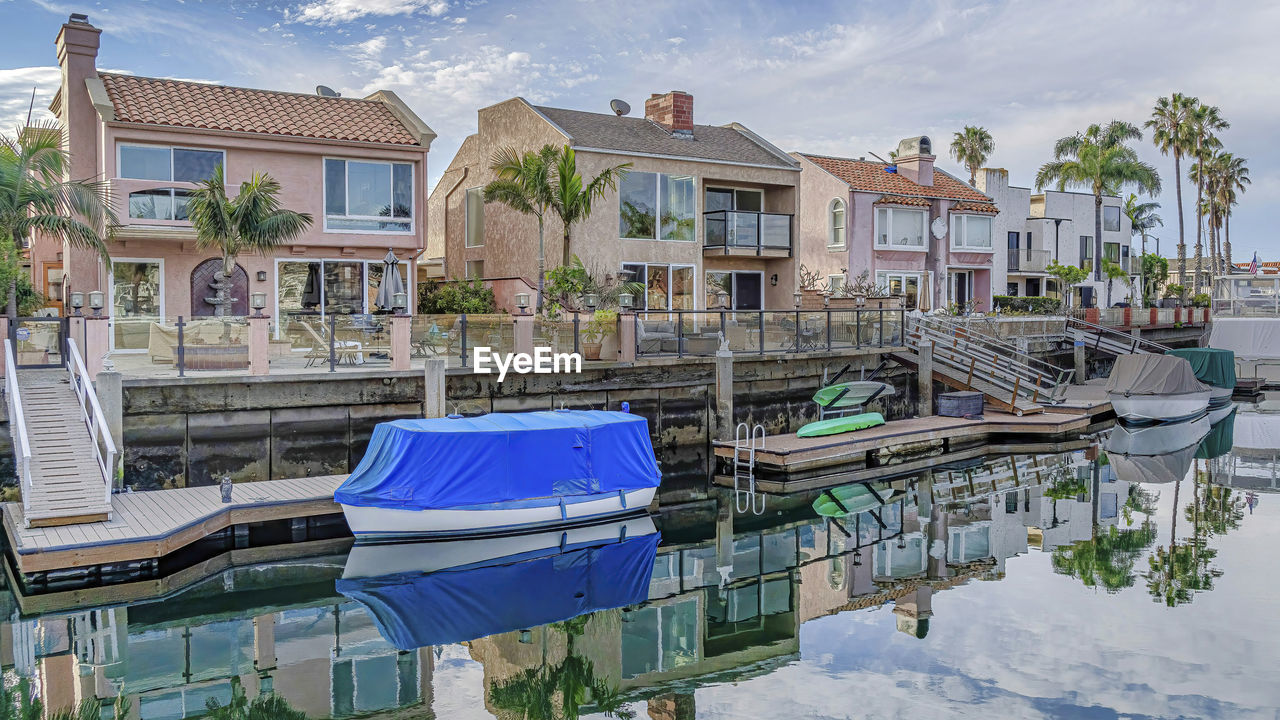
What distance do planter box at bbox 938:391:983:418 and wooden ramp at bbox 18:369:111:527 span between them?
22.8 meters

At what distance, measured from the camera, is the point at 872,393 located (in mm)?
27453

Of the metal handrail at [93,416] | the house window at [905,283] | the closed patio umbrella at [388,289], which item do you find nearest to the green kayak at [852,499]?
the closed patio umbrella at [388,289]

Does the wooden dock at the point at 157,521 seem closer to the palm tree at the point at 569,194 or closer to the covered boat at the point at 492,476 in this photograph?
the covered boat at the point at 492,476

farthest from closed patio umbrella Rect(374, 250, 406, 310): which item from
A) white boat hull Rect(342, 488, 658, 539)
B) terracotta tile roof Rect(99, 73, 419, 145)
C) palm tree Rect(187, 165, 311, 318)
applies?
white boat hull Rect(342, 488, 658, 539)

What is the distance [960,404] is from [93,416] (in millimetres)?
22991

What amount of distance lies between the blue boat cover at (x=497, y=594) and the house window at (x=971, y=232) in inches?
1246

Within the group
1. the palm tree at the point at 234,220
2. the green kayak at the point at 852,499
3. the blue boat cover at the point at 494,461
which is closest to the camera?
the blue boat cover at the point at 494,461

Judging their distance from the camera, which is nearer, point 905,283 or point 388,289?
point 388,289

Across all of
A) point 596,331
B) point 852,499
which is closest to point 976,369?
point 852,499

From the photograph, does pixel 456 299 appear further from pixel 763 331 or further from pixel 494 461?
pixel 494 461

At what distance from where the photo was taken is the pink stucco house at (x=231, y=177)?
24.8 meters

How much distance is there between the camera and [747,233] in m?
35.1

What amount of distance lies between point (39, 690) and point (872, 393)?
20.8 m

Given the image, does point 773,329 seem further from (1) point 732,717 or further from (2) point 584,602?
(1) point 732,717
